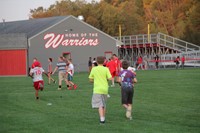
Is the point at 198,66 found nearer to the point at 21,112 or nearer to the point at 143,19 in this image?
the point at 143,19

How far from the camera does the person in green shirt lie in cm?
1577

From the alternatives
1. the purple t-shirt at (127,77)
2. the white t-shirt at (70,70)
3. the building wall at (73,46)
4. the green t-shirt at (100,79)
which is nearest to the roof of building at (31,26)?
the building wall at (73,46)

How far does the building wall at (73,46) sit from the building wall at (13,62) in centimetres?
110

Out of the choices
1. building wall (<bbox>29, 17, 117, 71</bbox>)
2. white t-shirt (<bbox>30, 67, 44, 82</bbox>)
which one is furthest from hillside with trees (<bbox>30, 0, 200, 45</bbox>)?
white t-shirt (<bbox>30, 67, 44, 82</bbox>)

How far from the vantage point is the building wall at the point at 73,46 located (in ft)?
207

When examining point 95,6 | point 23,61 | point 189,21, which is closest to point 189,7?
point 189,21

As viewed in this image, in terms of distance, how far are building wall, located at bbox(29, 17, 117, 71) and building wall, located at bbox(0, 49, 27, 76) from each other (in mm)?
1103

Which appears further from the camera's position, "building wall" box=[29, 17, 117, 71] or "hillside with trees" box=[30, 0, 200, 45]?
"hillside with trees" box=[30, 0, 200, 45]

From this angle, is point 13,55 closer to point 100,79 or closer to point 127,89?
point 127,89

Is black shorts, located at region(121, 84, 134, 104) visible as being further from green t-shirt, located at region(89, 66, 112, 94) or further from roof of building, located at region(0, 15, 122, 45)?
roof of building, located at region(0, 15, 122, 45)

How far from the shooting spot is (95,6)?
98.1 metres

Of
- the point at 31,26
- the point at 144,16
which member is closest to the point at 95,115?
the point at 31,26

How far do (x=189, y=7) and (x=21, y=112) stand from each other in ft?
258

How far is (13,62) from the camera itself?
60625 millimetres
